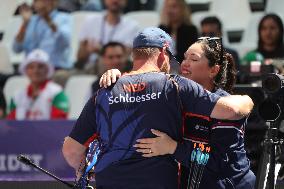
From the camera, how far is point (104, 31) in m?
8.70

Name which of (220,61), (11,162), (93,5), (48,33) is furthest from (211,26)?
(220,61)

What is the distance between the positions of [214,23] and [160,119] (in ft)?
15.9

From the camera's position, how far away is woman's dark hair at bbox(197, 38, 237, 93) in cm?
384

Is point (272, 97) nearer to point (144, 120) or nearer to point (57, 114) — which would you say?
point (144, 120)

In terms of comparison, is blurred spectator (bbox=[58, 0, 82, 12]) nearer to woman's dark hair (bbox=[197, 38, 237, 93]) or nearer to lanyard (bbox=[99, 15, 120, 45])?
lanyard (bbox=[99, 15, 120, 45])

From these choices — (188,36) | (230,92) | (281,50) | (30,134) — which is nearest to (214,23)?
(188,36)

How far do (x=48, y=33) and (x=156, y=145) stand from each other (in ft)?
19.0

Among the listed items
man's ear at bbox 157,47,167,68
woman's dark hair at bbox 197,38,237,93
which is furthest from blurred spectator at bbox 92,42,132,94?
man's ear at bbox 157,47,167,68

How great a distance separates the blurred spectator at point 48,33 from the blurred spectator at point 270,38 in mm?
2318

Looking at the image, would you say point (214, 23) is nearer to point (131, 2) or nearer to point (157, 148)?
point (131, 2)

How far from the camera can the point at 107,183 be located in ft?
11.4

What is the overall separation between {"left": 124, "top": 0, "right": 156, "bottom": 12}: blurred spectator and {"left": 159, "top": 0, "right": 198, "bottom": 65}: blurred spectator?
0.64 m

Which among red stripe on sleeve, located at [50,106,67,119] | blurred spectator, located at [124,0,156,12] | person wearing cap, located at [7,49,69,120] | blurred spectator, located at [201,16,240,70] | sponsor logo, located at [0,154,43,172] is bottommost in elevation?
sponsor logo, located at [0,154,43,172]

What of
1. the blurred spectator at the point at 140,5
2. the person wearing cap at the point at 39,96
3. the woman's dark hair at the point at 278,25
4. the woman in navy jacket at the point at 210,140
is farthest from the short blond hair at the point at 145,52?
the blurred spectator at the point at 140,5
